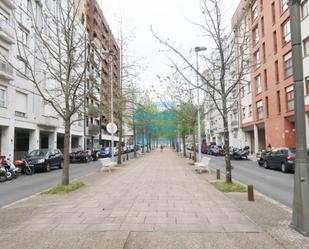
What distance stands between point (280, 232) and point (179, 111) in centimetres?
2603

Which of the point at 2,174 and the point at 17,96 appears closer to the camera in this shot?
the point at 2,174

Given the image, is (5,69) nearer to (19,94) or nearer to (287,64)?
(19,94)

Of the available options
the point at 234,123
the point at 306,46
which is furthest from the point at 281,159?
the point at 234,123

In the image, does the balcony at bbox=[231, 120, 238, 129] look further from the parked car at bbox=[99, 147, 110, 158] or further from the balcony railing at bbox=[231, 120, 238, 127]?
the parked car at bbox=[99, 147, 110, 158]

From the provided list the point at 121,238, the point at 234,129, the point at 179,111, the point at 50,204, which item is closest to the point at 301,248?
the point at 121,238

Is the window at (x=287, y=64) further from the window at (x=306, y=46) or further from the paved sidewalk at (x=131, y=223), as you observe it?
the paved sidewalk at (x=131, y=223)

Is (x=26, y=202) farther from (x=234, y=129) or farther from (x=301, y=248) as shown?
(x=234, y=129)

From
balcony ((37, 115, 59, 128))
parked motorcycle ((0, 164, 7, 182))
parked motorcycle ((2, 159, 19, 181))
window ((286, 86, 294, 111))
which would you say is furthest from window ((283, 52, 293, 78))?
parked motorcycle ((0, 164, 7, 182))

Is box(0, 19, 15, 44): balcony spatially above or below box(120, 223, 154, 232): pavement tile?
above

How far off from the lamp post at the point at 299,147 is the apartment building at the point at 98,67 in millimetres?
9641

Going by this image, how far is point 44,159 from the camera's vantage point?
81.0 ft

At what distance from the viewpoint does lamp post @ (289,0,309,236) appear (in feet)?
20.2

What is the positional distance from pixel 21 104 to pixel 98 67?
16555 millimetres

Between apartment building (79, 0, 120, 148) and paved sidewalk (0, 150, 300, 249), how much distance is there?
6.96 meters
